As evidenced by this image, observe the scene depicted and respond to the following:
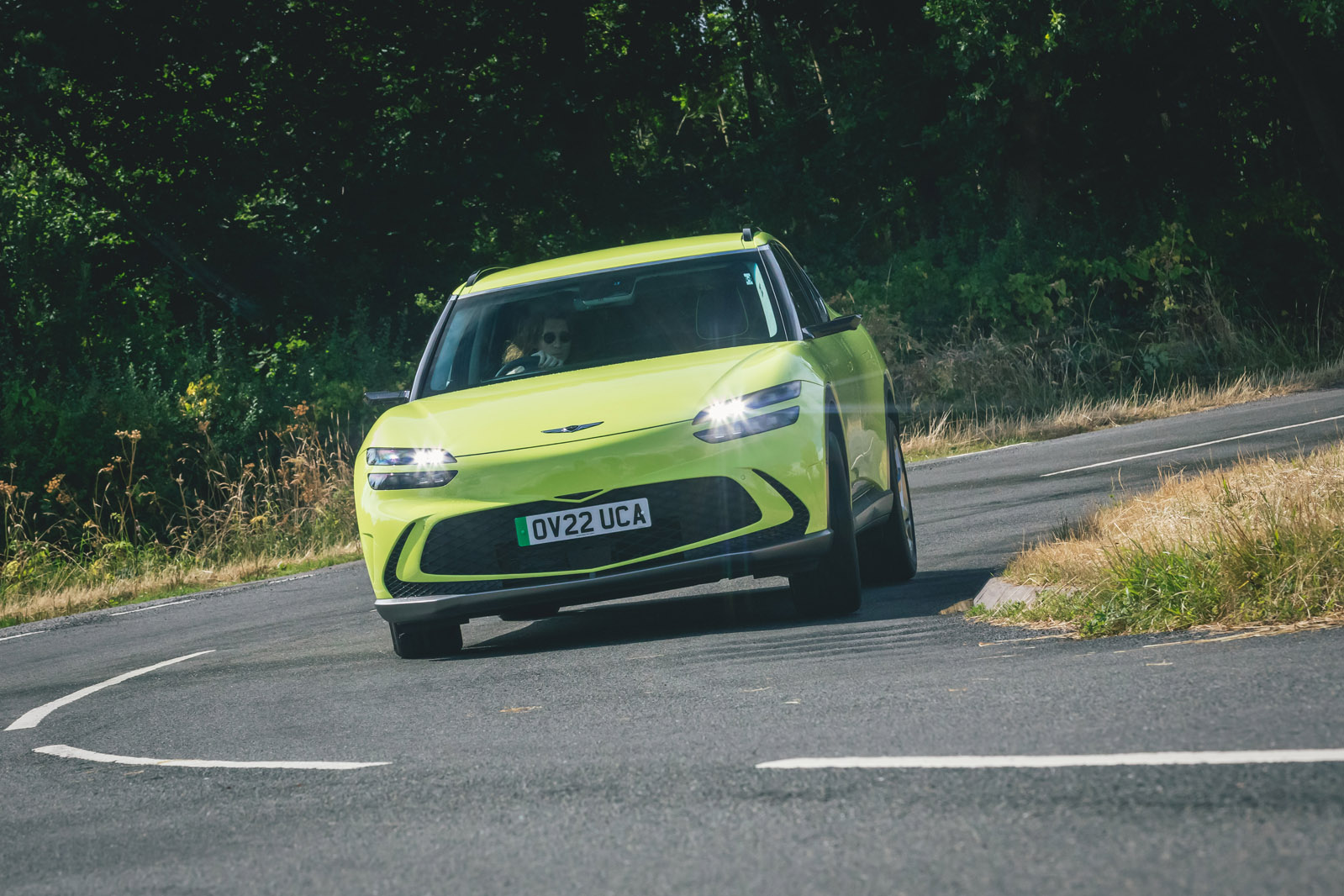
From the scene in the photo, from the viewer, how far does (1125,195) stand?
26312mm

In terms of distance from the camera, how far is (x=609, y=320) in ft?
26.1

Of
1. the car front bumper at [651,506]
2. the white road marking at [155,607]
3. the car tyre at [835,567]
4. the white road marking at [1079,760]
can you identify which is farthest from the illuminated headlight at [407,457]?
the white road marking at [155,607]

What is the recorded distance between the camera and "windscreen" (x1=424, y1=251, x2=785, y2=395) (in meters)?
7.78

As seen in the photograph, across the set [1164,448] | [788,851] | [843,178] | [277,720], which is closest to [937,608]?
[277,720]

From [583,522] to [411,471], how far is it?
0.86 metres

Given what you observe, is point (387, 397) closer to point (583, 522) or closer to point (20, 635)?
point (583, 522)

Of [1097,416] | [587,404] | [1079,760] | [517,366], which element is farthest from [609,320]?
[1097,416]

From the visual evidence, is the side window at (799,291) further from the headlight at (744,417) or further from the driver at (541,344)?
the driver at (541,344)

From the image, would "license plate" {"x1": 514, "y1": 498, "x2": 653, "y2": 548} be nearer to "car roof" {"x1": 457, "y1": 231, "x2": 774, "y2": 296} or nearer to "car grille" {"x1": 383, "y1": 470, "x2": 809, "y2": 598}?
"car grille" {"x1": 383, "y1": 470, "x2": 809, "y2": 598}

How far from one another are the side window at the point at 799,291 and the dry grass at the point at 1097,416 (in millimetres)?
9033

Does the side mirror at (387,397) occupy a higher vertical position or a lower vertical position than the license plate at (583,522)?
higher

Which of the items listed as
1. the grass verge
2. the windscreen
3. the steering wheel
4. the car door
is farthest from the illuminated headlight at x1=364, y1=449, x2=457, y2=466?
the grass verge

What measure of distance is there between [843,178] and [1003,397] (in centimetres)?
884

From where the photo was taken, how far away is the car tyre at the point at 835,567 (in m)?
6.77
